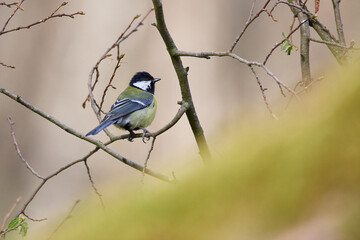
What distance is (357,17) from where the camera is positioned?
7500 millimetres

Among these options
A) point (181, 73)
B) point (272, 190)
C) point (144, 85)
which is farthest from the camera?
point (144, 85)

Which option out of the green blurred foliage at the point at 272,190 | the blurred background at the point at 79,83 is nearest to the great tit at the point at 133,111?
the blurred background at the point at 79,83

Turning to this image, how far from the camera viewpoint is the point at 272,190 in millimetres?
1231

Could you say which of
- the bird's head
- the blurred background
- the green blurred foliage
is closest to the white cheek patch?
the bird's head

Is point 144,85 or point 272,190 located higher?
point 144,85

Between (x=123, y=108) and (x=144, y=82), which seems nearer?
(x=123, y=108)

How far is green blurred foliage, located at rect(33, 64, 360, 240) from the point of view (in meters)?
1.20

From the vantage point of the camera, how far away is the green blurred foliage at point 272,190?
1198 millimetres

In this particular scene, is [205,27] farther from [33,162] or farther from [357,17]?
[33,162]

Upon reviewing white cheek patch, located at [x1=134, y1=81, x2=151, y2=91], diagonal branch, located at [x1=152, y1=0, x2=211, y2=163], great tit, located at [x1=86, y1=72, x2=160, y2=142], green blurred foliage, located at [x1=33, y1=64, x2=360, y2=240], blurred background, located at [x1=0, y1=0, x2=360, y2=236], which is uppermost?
blurred background, located at [x1=0, y1=0, x2=360, y2=236]

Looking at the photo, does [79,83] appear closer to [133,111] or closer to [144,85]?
[144,85]

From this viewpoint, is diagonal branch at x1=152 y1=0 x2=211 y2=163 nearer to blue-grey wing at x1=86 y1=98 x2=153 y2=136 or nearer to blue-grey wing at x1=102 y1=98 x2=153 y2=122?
blue-grey wing at x1=86 y1=98 x2=153 y2=136

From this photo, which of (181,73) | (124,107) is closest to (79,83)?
(124,107)

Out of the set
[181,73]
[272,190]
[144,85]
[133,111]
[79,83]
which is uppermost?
[79,83]
